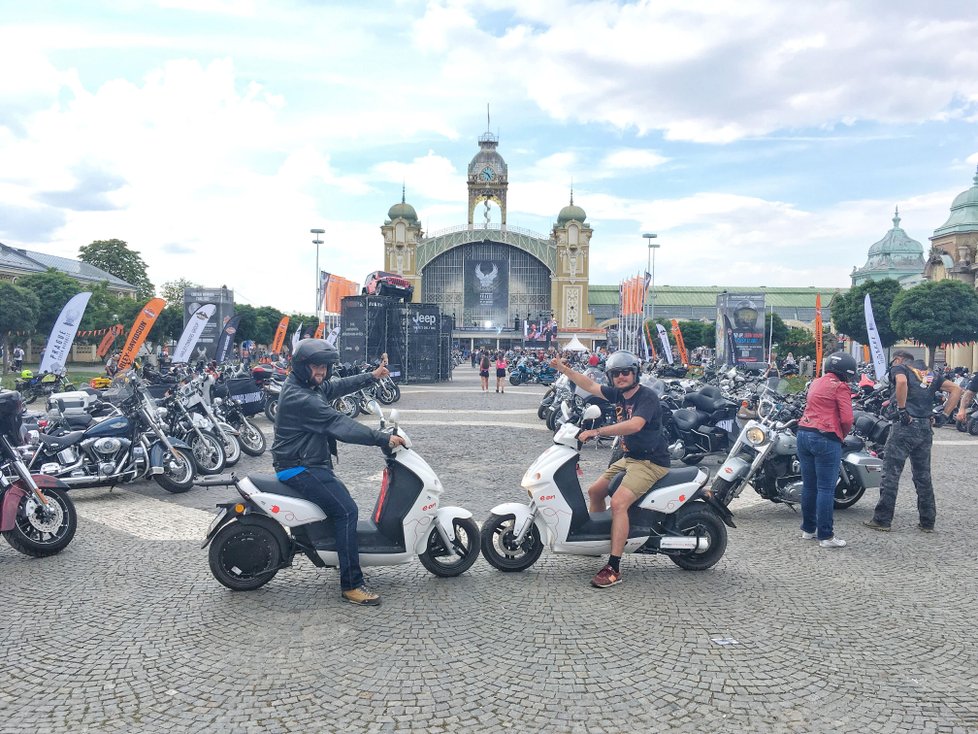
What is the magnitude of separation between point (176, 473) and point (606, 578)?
4996 mm

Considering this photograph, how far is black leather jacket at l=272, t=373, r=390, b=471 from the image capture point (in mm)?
4090

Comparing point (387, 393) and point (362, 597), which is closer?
point (362, 597)

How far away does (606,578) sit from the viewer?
4523 millimetres

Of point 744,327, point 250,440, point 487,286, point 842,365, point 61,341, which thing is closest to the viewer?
point 842,365

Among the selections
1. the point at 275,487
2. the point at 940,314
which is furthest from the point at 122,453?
the point at 940,314

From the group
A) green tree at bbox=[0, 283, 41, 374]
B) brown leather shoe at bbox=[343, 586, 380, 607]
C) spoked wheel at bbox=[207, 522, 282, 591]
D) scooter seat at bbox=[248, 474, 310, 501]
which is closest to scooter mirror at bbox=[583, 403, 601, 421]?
brown leather shoe at bbox=[343, 586, 380, 607]

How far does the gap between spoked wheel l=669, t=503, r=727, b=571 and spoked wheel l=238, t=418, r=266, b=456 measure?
22.6 ft

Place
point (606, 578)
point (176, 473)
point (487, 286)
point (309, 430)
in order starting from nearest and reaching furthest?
point (309, 430) < point (606, 578) < point (176, 473) < point (487, 286)

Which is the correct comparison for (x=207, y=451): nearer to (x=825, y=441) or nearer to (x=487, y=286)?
(x=825, y=441)

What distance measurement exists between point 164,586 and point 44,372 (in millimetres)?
11081

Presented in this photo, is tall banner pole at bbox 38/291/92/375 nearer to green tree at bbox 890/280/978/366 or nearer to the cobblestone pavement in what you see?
the cobblestone pavement

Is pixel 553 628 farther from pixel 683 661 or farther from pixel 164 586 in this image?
pixel 164 586

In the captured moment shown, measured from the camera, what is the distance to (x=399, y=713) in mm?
2986

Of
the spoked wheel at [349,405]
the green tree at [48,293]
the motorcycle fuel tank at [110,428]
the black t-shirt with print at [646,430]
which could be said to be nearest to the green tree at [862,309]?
the spoked wheel at [349,405]
